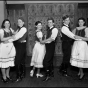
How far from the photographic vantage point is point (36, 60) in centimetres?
371

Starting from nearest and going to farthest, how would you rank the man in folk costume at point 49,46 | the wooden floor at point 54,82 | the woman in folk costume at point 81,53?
1. the wooden floor at point 54,82
2. the woman in folk costume at point 81,53
3. the man in folk costume at point 49,46

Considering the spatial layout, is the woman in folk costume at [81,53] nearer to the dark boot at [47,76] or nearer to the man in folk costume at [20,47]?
the dark boot at [47,76]

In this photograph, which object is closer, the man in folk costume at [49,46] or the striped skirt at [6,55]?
the striped skirt at [6,55]

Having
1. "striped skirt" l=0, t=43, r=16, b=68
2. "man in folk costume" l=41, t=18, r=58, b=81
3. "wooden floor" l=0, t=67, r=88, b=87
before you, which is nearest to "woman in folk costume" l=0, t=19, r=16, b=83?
"striped skirt" l=0, t=43, r=16, b=68

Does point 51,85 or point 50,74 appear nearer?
point 51,85

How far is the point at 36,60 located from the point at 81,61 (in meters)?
1.03

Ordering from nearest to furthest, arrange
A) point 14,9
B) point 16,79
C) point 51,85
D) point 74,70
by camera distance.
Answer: point 51,85 → point 16,79 → point 74,70 → point 14,9

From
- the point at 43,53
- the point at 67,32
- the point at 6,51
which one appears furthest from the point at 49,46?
the point at 6,51

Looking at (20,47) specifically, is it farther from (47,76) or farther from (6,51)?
(47,76)

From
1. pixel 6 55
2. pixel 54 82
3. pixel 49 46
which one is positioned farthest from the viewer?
pixel 49 46

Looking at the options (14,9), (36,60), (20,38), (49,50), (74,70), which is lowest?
(74,70)

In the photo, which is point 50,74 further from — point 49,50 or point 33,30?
point 33,30

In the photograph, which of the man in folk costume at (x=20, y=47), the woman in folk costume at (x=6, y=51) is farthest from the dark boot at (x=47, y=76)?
the woman in folk costume at (x=6, y=51)

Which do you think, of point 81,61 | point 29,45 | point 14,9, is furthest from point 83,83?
Answer: point 14,9
